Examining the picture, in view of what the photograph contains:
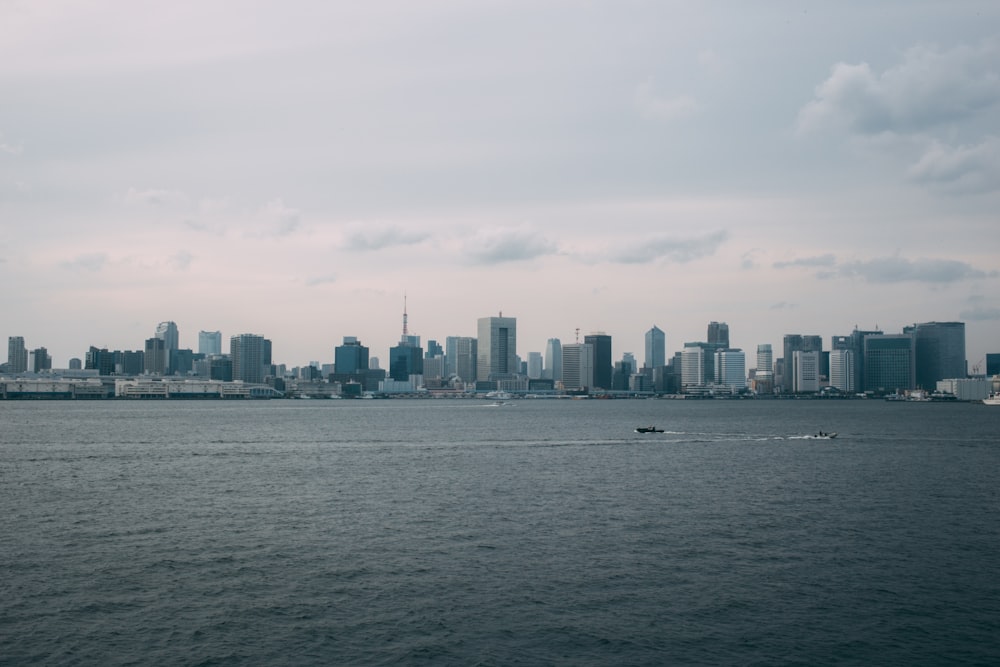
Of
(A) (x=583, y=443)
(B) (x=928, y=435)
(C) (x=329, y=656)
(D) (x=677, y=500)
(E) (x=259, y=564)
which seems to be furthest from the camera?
(B) (x=928, y=435)

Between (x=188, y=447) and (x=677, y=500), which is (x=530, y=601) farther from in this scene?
(x=188, y=447)

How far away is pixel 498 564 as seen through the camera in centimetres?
4653

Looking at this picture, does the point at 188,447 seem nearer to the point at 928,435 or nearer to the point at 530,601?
the point at 530,601

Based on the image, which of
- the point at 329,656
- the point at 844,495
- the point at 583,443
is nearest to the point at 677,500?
the point at 844,495

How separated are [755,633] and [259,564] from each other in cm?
2672

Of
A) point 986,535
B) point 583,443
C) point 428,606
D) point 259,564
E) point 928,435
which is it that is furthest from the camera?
point 928,435

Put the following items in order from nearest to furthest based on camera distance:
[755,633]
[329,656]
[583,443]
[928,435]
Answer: [329,656] < [755,633] < [583,443] < [928,435]

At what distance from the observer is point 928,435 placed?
15075 centimetres

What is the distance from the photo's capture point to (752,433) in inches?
6186

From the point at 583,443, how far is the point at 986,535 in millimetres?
76989

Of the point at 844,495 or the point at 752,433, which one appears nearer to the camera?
the point at 844,495

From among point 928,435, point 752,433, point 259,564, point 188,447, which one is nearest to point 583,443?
point 752,433

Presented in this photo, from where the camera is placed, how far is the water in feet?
112

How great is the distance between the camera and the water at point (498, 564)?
3422 cm
